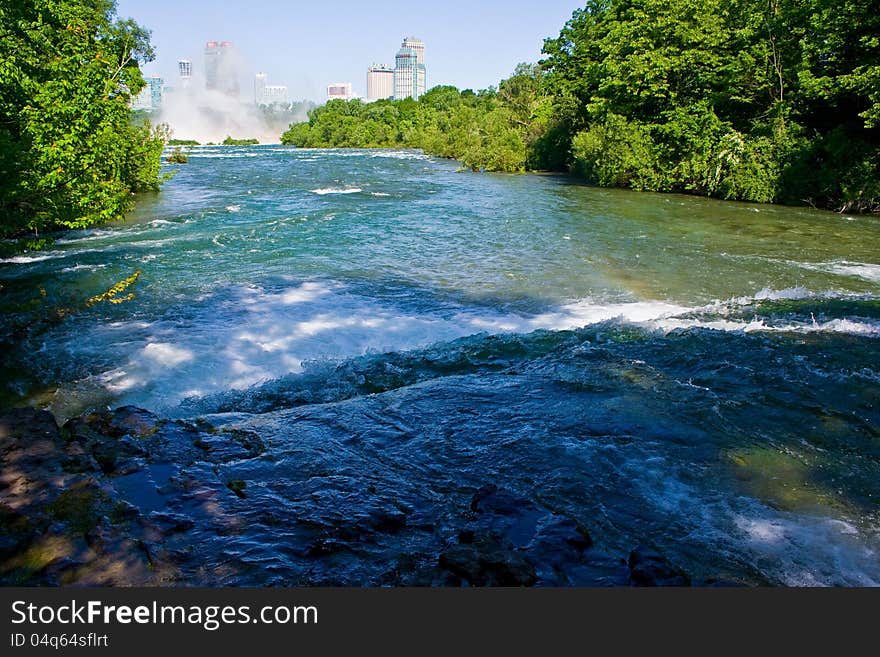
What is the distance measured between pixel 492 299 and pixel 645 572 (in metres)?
8.95

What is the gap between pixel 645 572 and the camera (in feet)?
12.4

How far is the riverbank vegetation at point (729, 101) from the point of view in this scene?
2225 cm

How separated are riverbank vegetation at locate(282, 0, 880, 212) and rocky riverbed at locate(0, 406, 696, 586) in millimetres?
22656

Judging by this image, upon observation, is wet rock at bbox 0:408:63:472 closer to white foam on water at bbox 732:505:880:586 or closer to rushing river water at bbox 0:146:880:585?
rushing river water at bbox 0:146:880:585

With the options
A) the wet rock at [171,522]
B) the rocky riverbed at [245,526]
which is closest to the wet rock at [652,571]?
the rocky riverbed at [245,526]

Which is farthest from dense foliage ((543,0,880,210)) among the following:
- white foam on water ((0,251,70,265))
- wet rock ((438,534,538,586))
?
white foam on water ((0,251,70,265))

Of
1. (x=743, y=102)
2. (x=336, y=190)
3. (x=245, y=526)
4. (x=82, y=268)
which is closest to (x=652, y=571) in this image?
(x=245, y=526)

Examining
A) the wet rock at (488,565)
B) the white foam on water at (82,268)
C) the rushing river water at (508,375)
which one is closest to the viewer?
the wet rock at (488,565)

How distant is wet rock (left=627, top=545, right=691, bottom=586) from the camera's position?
12.1 ft

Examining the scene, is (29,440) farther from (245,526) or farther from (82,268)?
(82,268)

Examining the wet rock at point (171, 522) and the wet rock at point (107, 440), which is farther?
the wet rock at point (107, 440)

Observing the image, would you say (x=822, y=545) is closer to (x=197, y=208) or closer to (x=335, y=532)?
(x=335, y=532)

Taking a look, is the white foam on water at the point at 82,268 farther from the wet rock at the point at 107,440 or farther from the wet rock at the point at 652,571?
the wet rock at the point at 652,571

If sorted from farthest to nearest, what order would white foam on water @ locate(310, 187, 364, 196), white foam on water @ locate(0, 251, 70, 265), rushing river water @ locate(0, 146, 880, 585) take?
1. white foam on water @ locate(310, 187, 364, 196)
2. white foam on water @ locate(0, 251, 70, 265)
3. rushing river water @ locate(0, 146, 880, 585)
